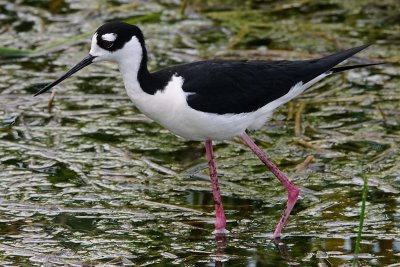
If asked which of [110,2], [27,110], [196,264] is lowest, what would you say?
[196,264]

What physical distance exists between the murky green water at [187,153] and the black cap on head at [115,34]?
3.71 feet

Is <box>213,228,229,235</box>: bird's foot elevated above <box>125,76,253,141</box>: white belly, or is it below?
below

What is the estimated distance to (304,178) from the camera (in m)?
7.54

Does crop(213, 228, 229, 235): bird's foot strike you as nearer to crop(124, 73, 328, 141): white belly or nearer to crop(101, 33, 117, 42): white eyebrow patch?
crop(124, 73, 328, 141): white belly

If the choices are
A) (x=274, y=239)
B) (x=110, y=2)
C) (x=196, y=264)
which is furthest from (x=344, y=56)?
(x=110, y=2)

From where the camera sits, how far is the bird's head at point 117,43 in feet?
21.7

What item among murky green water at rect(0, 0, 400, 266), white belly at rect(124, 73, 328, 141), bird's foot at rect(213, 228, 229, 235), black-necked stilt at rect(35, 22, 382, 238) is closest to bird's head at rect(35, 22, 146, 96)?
black-necked stilt at rect(35, 22, 382, 238)

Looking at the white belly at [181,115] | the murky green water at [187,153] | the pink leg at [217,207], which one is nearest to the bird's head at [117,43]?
the white belly at [181,115]

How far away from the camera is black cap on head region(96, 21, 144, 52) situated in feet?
21.7

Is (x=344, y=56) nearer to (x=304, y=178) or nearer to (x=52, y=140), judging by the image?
(x=304, y=178)

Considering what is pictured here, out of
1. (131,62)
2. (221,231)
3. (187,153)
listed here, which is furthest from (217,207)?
(187,153)

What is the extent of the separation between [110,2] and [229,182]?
14.0 ft

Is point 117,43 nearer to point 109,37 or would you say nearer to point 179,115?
point 109,37

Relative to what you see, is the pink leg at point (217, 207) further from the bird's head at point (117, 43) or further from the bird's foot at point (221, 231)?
the bird's head at point (117, 43)
